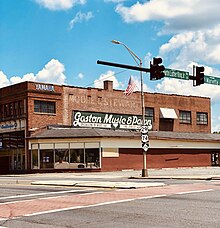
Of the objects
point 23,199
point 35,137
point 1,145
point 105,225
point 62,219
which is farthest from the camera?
point 1,145

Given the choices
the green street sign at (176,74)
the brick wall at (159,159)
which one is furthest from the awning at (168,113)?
the green street sign at (176,74)

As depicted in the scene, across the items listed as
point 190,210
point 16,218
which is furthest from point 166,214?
point 16,218

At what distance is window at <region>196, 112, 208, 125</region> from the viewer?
73312 mm

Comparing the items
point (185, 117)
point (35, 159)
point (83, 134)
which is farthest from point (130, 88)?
point (185, 117)

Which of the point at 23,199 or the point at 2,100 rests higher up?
the point at 2,100

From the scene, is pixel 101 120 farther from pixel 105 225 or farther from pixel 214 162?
pixel 105 225

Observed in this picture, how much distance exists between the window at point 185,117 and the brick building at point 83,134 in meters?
4.42

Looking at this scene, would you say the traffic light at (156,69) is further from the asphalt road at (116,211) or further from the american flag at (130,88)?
the american flag at (130,88)

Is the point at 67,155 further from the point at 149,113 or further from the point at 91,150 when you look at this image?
the point at 149,113

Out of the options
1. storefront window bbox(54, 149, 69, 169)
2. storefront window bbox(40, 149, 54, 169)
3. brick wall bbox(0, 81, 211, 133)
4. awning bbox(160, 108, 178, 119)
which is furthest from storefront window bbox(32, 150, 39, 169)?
awning bbox(160, 108, 178, 119)

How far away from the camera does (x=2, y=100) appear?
58.3 meters

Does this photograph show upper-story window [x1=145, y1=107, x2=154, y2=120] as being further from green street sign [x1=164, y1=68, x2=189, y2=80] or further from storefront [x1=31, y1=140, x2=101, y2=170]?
green street sign [x1=164, y1=68, x2=189, y2=80]

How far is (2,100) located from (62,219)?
4664 centimetres

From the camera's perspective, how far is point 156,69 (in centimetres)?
2398
